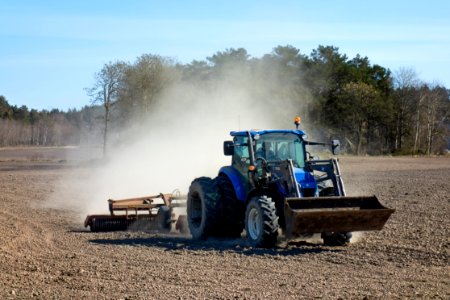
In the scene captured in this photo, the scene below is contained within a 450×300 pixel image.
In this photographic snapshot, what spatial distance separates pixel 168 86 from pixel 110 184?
18.9 meters

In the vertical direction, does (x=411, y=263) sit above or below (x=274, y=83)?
below

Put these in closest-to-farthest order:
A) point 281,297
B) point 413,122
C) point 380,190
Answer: point 281,297 < point 380,190 < point 413,122

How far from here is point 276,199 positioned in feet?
43.5

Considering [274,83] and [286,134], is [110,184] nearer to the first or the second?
[286,134]

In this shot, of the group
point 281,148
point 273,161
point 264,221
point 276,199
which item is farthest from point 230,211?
point 264,221

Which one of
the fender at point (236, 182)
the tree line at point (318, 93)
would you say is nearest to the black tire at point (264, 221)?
the fender at point (236, 182)

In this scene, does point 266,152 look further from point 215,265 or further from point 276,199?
point 215,265

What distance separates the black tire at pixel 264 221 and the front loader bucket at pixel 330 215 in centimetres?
35

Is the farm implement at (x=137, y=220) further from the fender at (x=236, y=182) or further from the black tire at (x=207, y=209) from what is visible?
the fender at (x=236, y=182)

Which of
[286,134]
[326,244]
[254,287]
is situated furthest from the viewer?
[286,134]

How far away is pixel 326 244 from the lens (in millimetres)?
13344

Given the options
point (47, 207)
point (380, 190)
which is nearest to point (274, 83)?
point (380, 190)

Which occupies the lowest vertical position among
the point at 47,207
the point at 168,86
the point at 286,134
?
the point at 47,207

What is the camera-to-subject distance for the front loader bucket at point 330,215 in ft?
39.0
